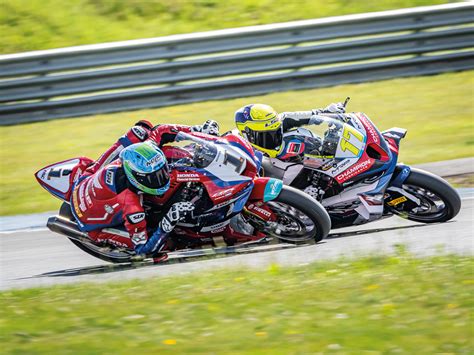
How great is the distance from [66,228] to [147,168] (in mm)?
1130

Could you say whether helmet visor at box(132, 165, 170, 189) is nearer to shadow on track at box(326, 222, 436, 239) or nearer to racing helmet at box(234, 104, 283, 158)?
racing helmet at box(234, 104, 283, 158)

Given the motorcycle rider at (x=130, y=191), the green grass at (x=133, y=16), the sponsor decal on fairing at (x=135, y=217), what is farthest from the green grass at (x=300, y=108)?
the sponsor decal on fairing at (x=135, y=217)

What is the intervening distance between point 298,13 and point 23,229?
28.3 ft

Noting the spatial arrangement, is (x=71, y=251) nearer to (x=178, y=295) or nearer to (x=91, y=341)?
(x=178, y=295)

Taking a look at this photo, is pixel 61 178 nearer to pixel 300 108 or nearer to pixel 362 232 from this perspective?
pixel 362 232

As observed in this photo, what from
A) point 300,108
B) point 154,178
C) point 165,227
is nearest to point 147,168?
point 154,178

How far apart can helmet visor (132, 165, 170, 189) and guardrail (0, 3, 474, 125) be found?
6158 mm

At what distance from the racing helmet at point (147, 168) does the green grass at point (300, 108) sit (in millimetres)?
4674

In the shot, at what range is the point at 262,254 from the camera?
756 centimetres

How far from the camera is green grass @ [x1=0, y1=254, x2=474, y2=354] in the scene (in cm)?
495

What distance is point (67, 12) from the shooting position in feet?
54.6

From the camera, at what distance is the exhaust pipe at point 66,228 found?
7.70 m

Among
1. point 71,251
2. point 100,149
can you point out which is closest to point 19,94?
point 100,149

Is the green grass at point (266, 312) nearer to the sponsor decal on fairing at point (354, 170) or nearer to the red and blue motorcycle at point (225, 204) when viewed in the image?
the red and blue motorcycle at point (225, 204)
